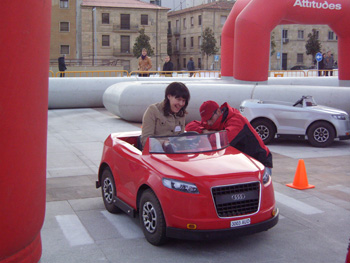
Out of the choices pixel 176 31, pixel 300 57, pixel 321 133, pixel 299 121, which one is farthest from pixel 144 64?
pixel 176 31

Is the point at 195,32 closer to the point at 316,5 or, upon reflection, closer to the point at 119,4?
the point at 119,4

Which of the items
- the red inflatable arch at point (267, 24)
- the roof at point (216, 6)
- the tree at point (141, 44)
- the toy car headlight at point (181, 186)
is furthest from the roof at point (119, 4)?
the toy car headlight at point (181, 186)

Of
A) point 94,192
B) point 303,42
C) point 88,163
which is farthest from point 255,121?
point 303,42

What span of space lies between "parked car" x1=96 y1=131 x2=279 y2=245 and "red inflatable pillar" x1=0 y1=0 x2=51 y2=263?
8.80 feet

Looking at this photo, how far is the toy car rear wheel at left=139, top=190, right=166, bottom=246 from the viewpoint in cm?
502

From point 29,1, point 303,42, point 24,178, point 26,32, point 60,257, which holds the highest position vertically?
point 303,42

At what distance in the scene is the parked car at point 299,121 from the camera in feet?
38.4

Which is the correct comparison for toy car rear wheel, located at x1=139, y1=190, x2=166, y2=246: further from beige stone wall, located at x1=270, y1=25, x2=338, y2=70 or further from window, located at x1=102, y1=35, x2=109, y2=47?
beige stone wall, located at x1=270, y1=25, x2=338, y2=70

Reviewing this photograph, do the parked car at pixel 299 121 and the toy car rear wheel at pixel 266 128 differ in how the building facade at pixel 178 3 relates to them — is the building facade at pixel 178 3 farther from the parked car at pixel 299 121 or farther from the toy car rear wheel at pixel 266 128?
the toy car rear wheel at pixel 266 128

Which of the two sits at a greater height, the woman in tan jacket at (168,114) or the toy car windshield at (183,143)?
the woman in tan jacket at (168,114)

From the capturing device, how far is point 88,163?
9.66 m

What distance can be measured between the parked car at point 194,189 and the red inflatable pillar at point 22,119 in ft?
8.80

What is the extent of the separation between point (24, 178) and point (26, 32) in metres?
0.64

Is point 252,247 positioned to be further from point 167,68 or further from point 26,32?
point 167,68
